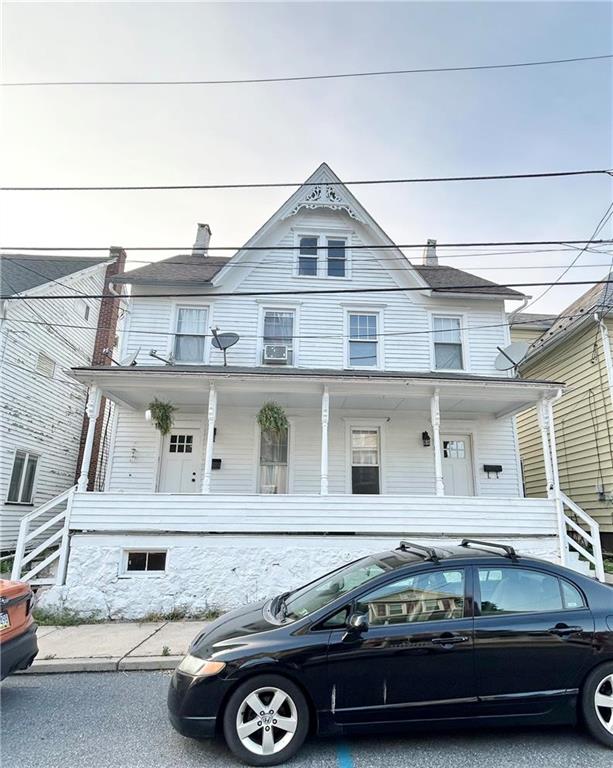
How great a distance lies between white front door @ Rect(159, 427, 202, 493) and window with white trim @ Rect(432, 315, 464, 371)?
640cm

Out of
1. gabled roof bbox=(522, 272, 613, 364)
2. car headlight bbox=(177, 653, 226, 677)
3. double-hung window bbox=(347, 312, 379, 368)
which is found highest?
gabled roof bbox=(522, 272, 613, 364)

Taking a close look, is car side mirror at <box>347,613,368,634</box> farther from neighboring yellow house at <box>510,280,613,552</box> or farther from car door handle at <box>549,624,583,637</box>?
neighboring yellow house at <box>510,280,613,552</box>

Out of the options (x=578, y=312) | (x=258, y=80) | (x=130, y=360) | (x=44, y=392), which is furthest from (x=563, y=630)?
(x=44, y=392)

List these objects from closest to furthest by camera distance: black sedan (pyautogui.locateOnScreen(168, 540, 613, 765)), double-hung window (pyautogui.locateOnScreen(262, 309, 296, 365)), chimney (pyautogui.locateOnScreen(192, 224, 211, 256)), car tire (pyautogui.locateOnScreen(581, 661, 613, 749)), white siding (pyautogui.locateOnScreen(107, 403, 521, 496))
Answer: black sedan (pyautogui.locateOnScreen(168, 540, 613, 765)) < car tire (pyautogui.locateOnScreen(581, 661, 613, 749)) < white siding (pyautogui.locateOnScreen(107, 403, 521, 496)) < double-hung window (pyautogui.locateOnScreen(262, 309, 296, 365)) < chimney (pyautogui.locateOnScreen(192, 224, 211, 256))

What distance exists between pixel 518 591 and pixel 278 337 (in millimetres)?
8815

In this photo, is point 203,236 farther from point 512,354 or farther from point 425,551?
point 425,551

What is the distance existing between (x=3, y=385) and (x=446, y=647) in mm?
11499

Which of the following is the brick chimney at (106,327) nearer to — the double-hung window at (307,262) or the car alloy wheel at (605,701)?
the double-hung window at (307,262)

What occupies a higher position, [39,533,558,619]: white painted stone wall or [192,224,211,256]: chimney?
[192,224,211,256]: chimney

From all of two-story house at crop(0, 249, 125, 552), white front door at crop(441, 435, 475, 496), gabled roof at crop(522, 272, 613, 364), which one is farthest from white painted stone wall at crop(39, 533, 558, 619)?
gabled roof at crop(522, 272, 613, 364)

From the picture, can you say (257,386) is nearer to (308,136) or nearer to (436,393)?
(436,393)

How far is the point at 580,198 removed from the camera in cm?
833

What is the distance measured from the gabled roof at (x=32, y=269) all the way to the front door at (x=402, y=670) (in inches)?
447

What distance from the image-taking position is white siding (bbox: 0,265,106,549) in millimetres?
11016
